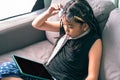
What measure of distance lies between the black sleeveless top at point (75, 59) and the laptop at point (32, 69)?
0.07m

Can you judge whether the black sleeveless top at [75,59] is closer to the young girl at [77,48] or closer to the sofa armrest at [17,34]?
the young girl at [77,48]

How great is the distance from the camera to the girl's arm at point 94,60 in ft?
4.36

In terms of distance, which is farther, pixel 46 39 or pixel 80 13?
pixel 46 39

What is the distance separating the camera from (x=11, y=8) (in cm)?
234

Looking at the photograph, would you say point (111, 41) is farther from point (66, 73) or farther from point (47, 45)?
point (47, 45)

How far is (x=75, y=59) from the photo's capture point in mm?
1432

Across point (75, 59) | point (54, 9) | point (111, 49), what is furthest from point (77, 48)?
point (54, 9)

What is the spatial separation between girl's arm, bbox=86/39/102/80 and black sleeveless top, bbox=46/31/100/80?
3 centimetres

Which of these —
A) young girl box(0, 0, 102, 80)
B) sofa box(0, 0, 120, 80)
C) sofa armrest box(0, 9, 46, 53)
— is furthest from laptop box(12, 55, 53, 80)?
sofa armrest box(0, 9, 46, 53)

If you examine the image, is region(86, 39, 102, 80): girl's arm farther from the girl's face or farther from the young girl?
the girl's face

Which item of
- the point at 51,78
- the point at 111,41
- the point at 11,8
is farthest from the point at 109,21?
the point at 11,8

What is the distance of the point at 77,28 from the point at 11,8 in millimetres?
1122

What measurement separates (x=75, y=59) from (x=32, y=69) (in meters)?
0.25

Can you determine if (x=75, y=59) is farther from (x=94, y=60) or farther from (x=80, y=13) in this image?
(x=80, y=13)
